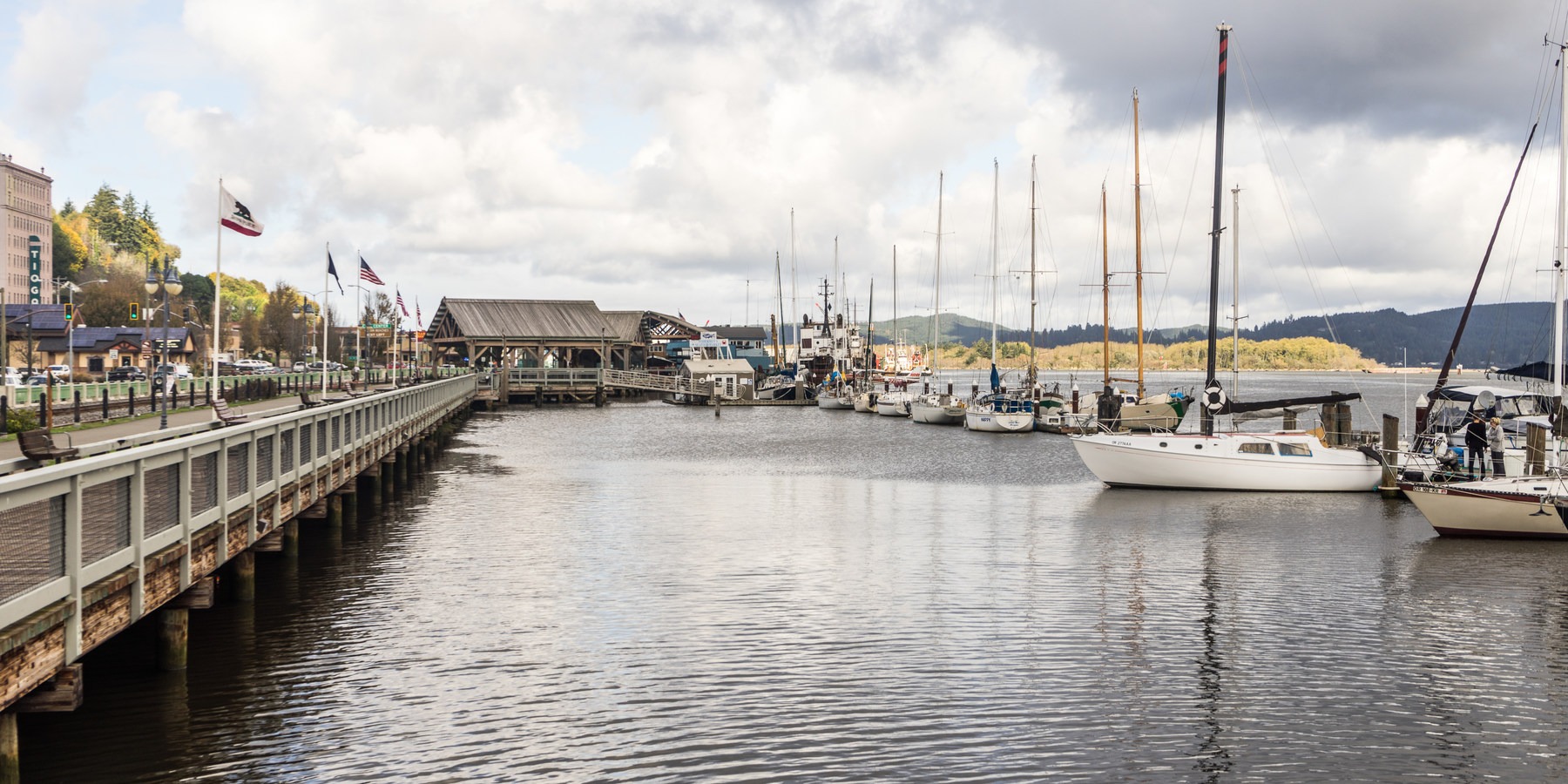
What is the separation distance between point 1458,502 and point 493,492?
26175mm

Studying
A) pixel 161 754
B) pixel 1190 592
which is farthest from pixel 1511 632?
pixel 161 754

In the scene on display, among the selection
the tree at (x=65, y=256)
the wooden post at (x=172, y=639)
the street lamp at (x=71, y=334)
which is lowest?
the wooden post at (x=172, y=639)

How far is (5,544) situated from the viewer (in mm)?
9375

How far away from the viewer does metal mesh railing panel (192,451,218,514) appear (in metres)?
14.4

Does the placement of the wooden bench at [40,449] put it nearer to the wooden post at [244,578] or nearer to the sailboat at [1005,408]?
the wooden post at [244,578]

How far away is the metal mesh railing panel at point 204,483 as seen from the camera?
1445 centimetres

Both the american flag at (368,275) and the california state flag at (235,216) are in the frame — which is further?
the american flag at (368,275)

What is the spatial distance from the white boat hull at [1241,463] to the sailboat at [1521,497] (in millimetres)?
8305

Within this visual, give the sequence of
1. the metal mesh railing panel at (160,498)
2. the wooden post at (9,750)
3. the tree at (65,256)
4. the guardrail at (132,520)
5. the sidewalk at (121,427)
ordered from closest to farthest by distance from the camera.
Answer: the guardrail at (132,520), the wooden post at (9,750), the metal mesh railing panel at (160,498), the sidewalk at (121,427), the tree at (65,256)

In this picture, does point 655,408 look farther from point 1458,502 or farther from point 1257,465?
point 1458,502

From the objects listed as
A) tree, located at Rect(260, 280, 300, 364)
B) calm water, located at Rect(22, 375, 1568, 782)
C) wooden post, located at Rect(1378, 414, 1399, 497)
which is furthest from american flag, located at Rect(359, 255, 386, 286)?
tree, located at Rect(260, 280, 300, 364)

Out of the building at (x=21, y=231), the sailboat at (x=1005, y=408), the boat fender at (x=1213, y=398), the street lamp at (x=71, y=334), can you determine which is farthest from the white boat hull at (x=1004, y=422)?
the building at (x=21, y=231)

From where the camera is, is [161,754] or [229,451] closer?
[161,754]

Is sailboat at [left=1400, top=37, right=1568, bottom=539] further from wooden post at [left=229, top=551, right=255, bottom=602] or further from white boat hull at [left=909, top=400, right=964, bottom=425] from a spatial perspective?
white boat hull at [left=909, top=400, right=964, bottom=425]
